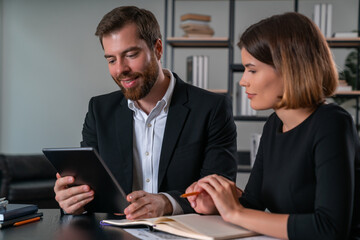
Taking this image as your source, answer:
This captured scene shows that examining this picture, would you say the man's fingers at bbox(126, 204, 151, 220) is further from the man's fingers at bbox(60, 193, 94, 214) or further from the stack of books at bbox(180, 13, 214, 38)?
the stack of books at bbox(180, 13, 214, 38)

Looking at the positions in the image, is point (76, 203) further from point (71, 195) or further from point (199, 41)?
point (199, 41)

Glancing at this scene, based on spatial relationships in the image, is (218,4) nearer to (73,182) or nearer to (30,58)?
(30,58)

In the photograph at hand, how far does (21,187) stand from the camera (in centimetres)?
370

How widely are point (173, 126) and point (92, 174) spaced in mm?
546

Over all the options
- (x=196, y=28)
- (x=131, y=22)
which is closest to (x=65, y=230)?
(x=131, y=22)

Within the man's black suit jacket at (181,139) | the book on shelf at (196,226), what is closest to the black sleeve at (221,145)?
the man's black suit jacket at (181,139)

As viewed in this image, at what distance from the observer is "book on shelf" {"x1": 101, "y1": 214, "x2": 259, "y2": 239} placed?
99cm

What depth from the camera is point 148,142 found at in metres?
1.72

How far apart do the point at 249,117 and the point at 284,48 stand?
8.21 feet

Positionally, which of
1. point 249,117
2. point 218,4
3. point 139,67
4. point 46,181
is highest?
point 218,4

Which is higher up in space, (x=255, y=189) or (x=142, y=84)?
(x=142, y=84)

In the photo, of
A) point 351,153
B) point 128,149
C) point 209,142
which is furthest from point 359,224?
point 128,149

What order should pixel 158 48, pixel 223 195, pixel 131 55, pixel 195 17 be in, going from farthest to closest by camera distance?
pixel 195 17
pixel 158 48
pixel 131 55
pixel 223 195

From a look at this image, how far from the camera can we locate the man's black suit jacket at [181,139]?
167cm
